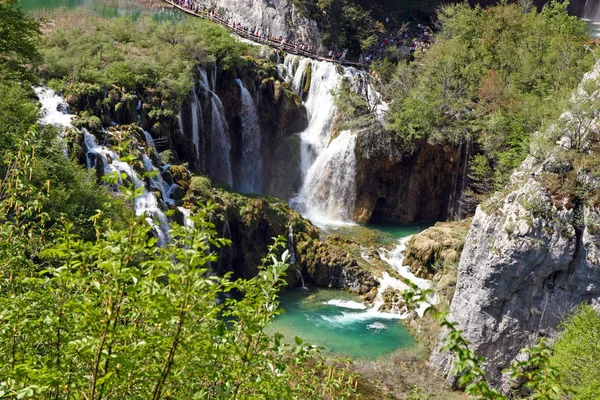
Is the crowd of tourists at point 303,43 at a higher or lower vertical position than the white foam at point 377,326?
higher

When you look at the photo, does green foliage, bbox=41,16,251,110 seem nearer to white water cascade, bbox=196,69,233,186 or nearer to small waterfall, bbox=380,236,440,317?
white water cascade, bbox=196,69,233,186

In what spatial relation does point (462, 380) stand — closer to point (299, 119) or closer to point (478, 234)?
point (478, 234)

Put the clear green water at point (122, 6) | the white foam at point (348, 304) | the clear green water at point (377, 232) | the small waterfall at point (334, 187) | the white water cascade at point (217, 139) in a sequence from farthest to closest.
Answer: the clear green water at point (122, 6)
the small waterfall at point (334, 187)
the white water cascade at point (217, 139)
the clear green water at point (377, 232)
the white foam at point (348, 304)

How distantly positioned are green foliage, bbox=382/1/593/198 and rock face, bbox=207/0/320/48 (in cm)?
1239

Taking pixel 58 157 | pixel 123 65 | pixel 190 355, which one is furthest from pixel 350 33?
pixel 190 355

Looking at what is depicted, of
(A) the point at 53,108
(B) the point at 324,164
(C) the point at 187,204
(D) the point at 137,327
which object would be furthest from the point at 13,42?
(D) the point at 137,327

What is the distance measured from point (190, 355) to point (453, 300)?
50.1 feet

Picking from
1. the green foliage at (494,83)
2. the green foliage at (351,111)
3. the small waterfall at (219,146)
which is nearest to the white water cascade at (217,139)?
the small waterfall at (219,146)

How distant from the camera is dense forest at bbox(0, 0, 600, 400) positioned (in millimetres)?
4074

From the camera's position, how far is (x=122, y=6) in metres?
46.9

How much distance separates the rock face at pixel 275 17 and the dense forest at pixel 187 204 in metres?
1.75

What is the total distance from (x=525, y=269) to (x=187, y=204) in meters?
13.1

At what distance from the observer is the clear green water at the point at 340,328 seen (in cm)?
1855

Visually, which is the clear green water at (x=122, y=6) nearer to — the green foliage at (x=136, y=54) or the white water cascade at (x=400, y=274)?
the green foliage at (x=136, y=54)
